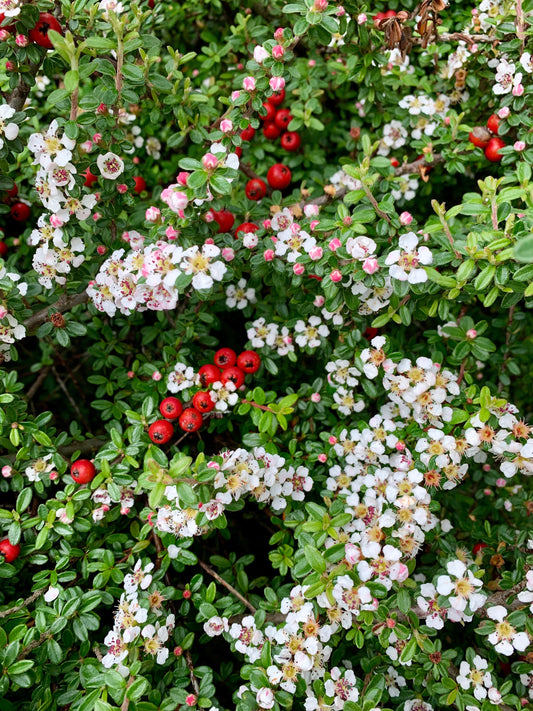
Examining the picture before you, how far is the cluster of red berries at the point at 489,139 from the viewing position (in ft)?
6.87

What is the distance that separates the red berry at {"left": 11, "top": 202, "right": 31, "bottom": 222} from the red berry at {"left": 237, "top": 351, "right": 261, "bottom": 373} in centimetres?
114

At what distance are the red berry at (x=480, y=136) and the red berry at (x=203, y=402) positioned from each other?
56.3 inches

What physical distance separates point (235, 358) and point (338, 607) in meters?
0.94

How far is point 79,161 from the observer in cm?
171

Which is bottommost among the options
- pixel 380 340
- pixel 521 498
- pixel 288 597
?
pixel 521 498

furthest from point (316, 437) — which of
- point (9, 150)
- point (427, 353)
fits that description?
point (9, 150)

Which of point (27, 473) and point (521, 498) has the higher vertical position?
point (27, 473)

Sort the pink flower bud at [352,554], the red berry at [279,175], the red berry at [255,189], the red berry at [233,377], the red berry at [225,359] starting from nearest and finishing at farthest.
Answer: the pink flower bud at [352,554] < the red berry at [233,377] < the red berry at [225,359] < the red berry at [255,189] < the red berry at [279,175]

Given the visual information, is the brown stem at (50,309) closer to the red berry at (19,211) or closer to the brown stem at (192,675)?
the red berry at (19,211)

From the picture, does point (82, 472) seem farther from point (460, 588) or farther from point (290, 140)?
point (290, 140)

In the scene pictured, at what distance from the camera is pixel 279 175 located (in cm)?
238

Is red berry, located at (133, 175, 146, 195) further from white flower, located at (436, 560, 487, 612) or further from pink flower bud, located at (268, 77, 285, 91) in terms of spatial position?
white flower, located at (436, 560, 487, 612)

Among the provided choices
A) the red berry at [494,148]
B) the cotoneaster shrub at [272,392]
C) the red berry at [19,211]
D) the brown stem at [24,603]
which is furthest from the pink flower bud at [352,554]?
the red berry at [19,211]

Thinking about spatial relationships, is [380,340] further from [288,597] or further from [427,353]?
[288,597]
